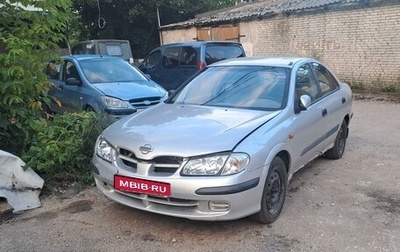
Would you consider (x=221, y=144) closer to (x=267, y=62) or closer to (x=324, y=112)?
(x=267, y=62)

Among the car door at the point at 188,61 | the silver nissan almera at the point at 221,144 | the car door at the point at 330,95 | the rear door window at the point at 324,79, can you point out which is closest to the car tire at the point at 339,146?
the car door at the point at 330,95

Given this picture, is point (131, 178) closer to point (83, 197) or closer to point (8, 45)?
point (83, 197)

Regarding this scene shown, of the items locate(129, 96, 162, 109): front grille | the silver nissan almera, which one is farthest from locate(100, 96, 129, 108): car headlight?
the silver nissan almera

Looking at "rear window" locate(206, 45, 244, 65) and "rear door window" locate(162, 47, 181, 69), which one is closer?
"rear window" locate(206, 45, 244, 65)

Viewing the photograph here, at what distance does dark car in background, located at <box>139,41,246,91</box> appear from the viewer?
30.5 feet

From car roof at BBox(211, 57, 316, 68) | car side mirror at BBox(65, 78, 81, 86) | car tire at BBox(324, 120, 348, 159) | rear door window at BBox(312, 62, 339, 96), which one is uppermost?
car roof at BBox(211, 57, 316, 68)

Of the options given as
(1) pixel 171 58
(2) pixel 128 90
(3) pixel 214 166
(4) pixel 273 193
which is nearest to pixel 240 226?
(4) pixel 273 193

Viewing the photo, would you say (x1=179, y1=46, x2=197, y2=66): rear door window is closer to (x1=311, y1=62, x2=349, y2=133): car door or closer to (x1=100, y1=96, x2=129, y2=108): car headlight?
(x1=100, y1=96, x2=129, y2=108): car headlight

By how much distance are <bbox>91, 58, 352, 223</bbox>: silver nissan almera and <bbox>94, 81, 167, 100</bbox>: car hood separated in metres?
2.57

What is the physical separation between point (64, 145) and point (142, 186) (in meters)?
1.94

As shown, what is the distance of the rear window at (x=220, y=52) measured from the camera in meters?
9.36

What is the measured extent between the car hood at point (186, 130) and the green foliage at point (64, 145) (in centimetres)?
108

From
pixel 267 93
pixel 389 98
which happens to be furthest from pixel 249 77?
pixel 389 98

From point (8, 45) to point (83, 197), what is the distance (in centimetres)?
200
